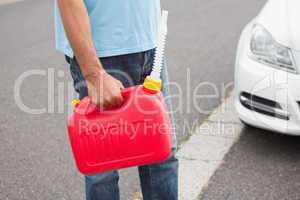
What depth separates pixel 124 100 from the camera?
5.72ft

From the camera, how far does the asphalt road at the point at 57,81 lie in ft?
10.3

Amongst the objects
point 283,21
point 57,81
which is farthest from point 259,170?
point 57,81

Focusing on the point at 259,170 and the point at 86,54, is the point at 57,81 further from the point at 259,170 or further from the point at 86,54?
the point at 86,54

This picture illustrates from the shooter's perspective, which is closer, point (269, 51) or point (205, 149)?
point (269, 51)

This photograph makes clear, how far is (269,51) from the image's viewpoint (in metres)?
3.24

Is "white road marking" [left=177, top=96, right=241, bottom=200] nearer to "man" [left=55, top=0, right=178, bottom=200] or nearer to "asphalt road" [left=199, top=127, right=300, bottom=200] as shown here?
"asphalt road" [left=199, top=127, right=300, bottom=200]

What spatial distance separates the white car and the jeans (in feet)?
3.51

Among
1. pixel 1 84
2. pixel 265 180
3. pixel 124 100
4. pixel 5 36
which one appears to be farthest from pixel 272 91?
pixel 5 36

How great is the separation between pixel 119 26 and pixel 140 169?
686mm

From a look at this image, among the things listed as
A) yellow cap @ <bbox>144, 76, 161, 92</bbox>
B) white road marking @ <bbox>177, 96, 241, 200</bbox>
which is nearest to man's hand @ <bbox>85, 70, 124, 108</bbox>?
yellow cap @ <bbox>144, 76, 161, 92</bbox>

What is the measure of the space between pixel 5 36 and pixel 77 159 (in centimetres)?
605

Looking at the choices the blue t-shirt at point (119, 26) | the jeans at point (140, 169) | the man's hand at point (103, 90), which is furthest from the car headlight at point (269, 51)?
the man's hand at point (103, 90)

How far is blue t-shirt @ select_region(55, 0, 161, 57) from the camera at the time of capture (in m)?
1.85

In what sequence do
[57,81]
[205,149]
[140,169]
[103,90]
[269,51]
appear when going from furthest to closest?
[57,81], [205,149], [269,51], [140,169], [103,90]
